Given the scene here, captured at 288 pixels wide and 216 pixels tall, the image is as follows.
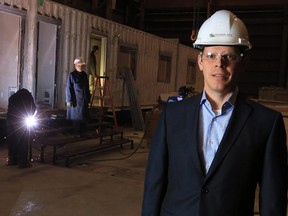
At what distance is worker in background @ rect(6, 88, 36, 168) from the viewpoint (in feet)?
22.1

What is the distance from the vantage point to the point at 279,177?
1.77 m

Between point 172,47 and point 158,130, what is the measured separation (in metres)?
13.7

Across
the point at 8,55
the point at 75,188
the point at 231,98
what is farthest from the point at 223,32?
the point at 8,55

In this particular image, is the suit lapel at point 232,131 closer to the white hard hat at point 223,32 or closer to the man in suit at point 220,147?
the man in suit at point 220,147

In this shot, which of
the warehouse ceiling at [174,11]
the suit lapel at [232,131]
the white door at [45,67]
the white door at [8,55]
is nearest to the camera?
the suit lapel at [232,131]

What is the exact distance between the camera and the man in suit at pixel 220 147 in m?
1.67

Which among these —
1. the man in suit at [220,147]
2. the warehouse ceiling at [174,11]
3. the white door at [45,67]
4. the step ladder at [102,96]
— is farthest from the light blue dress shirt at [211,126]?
the warehouse ceiling at [174,11]

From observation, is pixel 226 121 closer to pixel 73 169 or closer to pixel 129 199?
pixel 129 199

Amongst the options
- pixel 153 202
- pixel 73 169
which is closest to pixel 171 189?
pixel 153 202

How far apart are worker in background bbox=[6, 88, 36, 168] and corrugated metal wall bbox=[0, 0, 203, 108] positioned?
1.97 m

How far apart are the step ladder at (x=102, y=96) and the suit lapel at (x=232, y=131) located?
8631 millimetres

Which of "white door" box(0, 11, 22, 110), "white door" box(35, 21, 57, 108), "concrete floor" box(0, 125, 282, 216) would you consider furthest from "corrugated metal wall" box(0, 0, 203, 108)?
"concrete floor" box(0, 125, 282, 216)

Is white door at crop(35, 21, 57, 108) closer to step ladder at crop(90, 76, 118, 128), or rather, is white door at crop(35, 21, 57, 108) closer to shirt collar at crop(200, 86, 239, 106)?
step ladder at crop(90, 76, 118, 128)

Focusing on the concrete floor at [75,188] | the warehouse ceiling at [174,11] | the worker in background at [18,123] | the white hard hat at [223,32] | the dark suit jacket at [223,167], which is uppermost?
the warehouse ceiling at [174,11]
